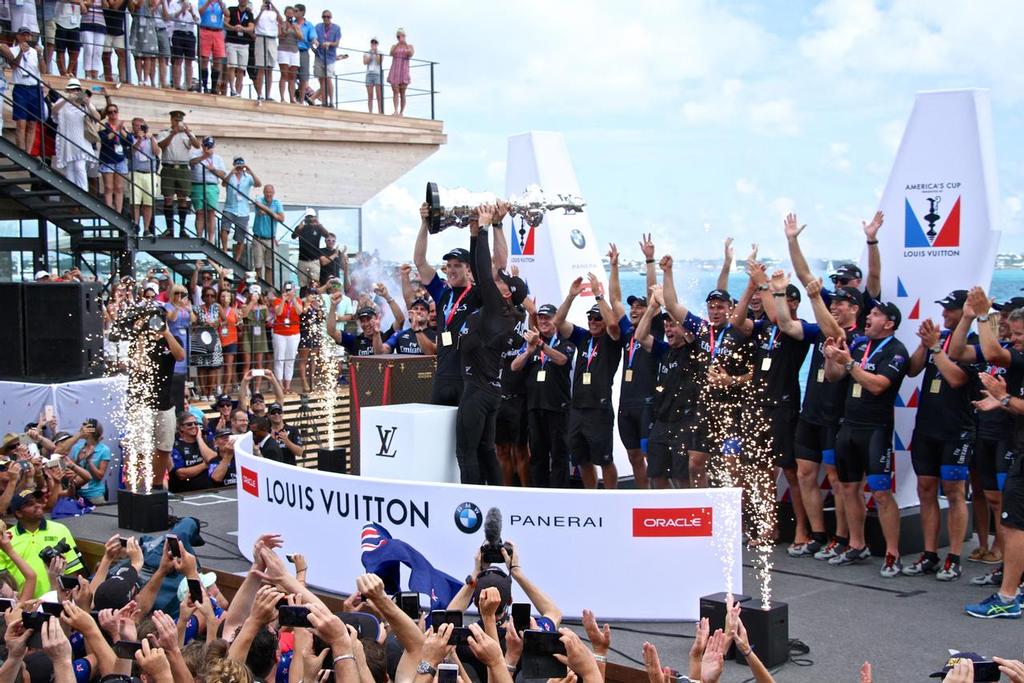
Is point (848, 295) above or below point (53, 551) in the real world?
above

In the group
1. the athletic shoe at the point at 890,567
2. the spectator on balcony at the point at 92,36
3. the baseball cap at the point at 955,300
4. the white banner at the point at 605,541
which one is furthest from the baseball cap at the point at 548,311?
the spectator on balcony at the point at 92,36

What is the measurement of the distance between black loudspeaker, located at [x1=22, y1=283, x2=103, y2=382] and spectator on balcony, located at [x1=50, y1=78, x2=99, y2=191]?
3.75 metres

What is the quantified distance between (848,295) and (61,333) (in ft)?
27.1

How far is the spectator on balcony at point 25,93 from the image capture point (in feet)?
53.3

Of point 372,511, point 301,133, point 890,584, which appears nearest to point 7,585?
point 372,511

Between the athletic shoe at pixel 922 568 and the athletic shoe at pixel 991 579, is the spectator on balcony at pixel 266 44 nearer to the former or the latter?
the athletic shoe at pixel 922 568

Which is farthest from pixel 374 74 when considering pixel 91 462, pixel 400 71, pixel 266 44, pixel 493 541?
pixel 493 541

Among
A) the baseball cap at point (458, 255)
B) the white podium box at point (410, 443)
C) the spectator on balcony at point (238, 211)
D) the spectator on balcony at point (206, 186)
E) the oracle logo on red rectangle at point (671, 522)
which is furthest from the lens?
the spectator on balcony at point (238, 211)

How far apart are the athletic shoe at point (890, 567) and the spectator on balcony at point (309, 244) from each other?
12.3 meters

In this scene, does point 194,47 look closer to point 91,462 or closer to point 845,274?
point 91,462

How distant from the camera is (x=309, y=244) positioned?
64.6ft

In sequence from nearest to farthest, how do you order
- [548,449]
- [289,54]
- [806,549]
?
[806,549]
[548,449]
[289,54]

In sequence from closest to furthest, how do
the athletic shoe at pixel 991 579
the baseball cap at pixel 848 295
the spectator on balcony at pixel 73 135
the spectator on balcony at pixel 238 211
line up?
the athletic shoe at pixel 991 579 → the baseball cap at pixel 848 295 → the spectator on balcony at pixel 73 135 → the spectator on balcony at pixel 238 211

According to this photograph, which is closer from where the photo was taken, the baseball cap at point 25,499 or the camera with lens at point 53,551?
the camera with lens at point 53,551
